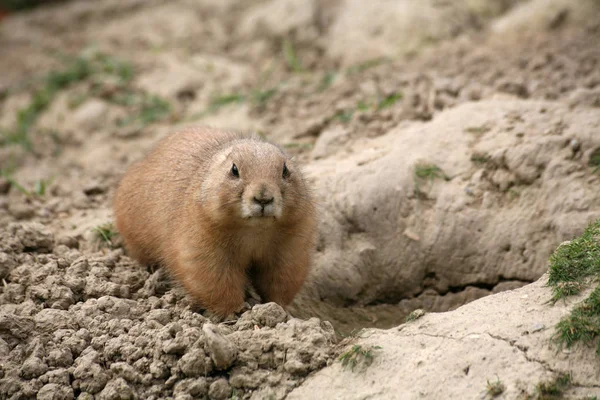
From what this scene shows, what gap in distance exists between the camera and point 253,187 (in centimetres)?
461

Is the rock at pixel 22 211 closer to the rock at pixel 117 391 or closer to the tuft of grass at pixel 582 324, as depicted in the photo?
the rock at pixel 117 391

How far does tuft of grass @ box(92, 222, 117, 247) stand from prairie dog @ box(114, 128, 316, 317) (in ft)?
1.18

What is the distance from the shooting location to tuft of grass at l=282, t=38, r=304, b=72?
9603 mm

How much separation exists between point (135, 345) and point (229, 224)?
1.01 metres

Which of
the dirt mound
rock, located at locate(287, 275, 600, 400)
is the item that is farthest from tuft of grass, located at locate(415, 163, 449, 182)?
rock, located at locate(287, 275, 600, 400)

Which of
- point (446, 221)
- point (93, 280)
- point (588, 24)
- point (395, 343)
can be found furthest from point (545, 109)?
point (93, 280)

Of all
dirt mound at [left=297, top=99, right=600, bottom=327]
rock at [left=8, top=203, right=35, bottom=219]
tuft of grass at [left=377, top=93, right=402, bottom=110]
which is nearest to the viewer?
dirt mound at [left=297, top=99, right=600, bottom=327]

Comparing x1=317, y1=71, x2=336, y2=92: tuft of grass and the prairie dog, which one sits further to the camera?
x1=317, y1=71, x2=336, y2=92: tuft of grass

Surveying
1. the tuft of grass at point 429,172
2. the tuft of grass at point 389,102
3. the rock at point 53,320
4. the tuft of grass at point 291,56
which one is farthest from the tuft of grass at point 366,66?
the rock at point 53,320

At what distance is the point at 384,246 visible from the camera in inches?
247

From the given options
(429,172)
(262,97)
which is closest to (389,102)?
(429,172)

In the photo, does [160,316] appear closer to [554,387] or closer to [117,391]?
[117,391]

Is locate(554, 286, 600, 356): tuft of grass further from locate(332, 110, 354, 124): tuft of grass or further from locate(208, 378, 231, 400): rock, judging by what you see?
locate(332, 110, 354, 124): tuft of grass

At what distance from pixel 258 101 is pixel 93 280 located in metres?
4.01
